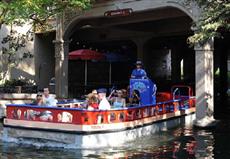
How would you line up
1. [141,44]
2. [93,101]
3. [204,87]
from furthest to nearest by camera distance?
[141,44]
[204,87]
[93,101]

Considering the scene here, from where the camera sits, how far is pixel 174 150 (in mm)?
13898

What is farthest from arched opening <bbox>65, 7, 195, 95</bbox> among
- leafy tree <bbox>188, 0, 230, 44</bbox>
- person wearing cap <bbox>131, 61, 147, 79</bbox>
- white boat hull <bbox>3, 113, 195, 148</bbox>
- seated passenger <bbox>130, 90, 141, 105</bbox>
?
leafy tree <bbox>188, 0, 230, 44</bbox>

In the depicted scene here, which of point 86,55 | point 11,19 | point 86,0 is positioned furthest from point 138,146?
point 86,55

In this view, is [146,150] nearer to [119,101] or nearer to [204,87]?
[119,101]

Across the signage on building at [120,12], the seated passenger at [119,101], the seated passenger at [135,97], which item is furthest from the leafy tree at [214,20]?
the signage on building at [120,12]

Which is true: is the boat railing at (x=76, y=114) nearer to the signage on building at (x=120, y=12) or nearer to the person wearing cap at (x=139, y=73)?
the person wearing cap at (x=139, y=73)

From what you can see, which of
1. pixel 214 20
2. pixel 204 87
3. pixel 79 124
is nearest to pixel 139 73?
pixel 204 87

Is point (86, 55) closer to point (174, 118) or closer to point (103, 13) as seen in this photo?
point (103, 13)

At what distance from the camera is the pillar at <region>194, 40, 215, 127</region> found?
18.5 metres

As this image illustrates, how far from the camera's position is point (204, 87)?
60.7ft

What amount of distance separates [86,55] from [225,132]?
40.6 ft

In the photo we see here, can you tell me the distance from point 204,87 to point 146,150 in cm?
565

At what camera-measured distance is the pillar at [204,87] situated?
18.5 metres

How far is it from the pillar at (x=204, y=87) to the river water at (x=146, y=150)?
1.95 m
